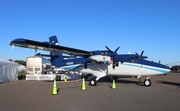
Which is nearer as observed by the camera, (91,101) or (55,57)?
(91,101)

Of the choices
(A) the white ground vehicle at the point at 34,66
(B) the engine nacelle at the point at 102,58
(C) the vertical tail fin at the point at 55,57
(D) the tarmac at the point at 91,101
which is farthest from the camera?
(A) the white ground vehicle at the point at 34,66

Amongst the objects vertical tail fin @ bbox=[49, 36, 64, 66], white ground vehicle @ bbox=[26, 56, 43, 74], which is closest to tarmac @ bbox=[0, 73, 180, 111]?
vertical tail fin @ bbox=[49, 36, 64, 66]

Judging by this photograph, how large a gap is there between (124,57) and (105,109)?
429 inches

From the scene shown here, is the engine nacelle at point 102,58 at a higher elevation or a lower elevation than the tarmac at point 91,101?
higher

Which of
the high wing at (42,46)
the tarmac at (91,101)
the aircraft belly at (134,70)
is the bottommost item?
the tarmac at (91,101)

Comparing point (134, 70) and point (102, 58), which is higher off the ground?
point (102, 58)

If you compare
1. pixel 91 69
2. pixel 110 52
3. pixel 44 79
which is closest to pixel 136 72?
pixel 110 52

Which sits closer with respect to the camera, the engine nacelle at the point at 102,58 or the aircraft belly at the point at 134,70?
the aircraft belly at the point at 134,70

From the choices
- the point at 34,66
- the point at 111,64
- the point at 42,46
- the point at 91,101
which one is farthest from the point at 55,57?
the point at 91,101

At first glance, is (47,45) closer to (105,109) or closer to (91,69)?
(91,69)

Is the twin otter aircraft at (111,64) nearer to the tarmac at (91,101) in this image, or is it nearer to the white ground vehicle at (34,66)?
the tarmac at (91,101)

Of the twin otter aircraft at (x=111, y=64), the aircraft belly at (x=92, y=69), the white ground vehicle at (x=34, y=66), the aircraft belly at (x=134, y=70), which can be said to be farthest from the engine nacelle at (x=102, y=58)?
the white ground vehicle at (x=34, y=66)

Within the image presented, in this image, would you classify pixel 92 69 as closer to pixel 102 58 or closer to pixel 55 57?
pixel 102 58

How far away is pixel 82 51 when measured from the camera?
18047mm
